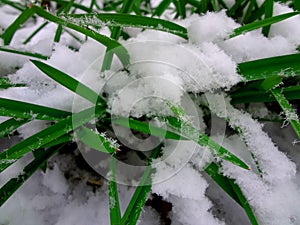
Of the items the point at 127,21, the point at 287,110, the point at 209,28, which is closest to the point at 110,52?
the point at 127,21

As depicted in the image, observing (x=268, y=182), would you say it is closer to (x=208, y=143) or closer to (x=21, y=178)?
(x=208, y=143)

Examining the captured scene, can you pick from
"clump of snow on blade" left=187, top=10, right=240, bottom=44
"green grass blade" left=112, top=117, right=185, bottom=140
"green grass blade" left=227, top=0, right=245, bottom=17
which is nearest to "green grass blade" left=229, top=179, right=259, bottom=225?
"green grass blade" left=112, top=117, right=185, bottom=140

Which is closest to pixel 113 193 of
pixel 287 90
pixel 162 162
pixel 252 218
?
pixel 162 162

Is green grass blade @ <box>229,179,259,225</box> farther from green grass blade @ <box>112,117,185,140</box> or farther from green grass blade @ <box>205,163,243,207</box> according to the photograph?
green grass blade @ <box>112,117,185,140</box>

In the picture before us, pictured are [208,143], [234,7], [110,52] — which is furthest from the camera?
[234,7]

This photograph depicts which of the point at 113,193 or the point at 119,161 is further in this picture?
the point at 119,161

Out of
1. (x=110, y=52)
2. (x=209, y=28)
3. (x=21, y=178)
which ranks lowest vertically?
(x=21, y=178)

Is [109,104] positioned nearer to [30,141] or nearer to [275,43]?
[30,141]
